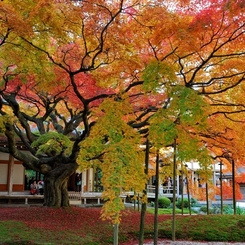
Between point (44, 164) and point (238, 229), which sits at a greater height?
point (44, 164)

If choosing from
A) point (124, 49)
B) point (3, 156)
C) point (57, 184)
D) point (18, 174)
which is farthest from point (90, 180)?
point (124, 49)

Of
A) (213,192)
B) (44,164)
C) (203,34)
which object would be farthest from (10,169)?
(203,34)

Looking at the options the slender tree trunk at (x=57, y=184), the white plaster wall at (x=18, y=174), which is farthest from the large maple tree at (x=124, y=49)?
the white plaster wall at (x=18, y=174)

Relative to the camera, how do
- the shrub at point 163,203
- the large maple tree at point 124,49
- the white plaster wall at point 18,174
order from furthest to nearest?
the shrub at point 163,203 < the white plaster wall at point 18,174 < the large maple tree at point 124,49

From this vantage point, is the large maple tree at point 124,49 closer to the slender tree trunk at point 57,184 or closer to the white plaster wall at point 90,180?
the slender tree trunk at point 57,184

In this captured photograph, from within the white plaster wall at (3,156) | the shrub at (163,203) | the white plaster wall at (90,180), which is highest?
the white plaster wall at (3,156)

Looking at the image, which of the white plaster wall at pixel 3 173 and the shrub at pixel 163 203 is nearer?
the white plaster wall at pixel 3 173

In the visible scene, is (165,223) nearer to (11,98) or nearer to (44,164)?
(44,164)

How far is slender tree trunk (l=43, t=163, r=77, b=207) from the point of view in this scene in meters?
14.5

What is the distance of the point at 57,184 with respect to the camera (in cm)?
1464

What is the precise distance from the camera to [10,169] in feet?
66.5

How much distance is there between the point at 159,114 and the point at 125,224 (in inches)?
290

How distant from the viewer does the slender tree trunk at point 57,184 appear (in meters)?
14.5

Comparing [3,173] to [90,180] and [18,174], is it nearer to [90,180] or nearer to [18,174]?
[18,174]
